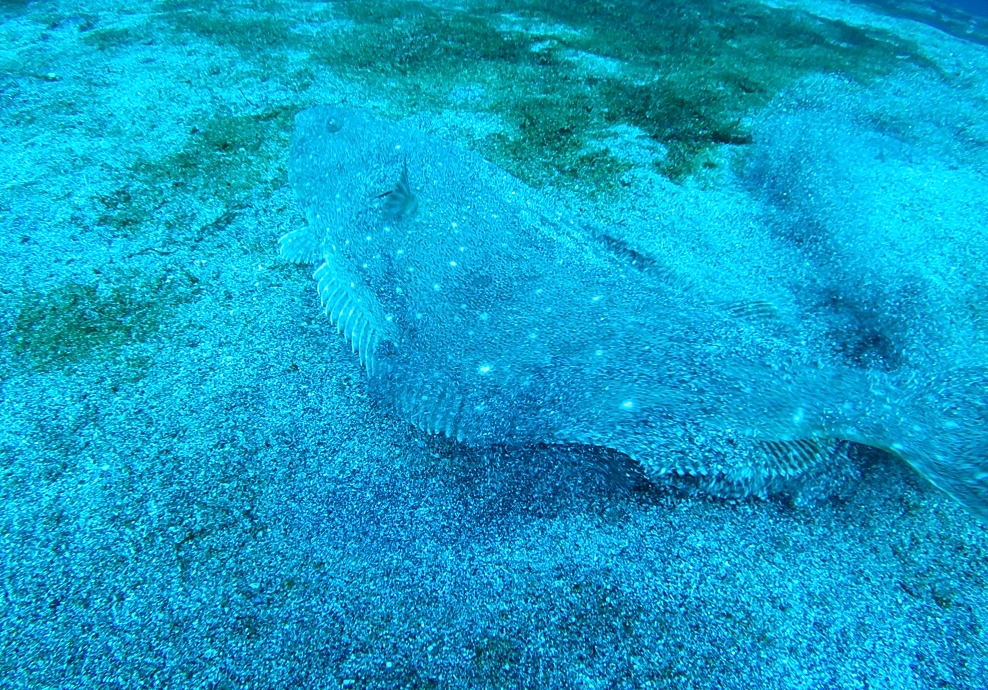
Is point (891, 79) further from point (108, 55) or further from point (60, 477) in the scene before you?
point (108, 55)

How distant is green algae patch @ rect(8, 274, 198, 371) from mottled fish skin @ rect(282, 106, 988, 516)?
798mm

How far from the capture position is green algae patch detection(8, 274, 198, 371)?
2584 millimetres

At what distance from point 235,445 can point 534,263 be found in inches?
67.9

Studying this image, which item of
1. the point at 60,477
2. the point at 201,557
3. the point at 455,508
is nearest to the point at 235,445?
the point at 201,557

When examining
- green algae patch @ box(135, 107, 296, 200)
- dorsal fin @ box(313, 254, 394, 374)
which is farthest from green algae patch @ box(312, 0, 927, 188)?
dorsal fin @ box(313, 254, 394, 374)

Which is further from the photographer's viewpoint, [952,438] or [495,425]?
[495,425]

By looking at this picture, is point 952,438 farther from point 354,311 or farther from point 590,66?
point 590,66

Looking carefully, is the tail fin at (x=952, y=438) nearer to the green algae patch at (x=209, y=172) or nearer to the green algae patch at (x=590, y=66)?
the green algae patch at (x=590, y=66)

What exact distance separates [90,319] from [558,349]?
101 inches

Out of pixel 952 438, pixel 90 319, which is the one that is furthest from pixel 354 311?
pixel 952 438

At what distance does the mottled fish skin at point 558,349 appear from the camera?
2096mm

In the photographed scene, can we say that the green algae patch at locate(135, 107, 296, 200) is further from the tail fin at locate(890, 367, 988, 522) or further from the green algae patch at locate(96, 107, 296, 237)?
the tail fin at locate(890, 367, 988, 522)

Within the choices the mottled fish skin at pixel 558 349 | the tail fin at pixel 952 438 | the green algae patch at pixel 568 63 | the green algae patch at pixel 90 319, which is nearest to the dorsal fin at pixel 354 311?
the mottled fish skin at pixel 558 349

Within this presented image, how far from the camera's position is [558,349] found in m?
2.30
